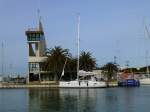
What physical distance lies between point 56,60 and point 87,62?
680 inches

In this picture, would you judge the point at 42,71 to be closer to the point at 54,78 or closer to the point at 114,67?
the point at 54,78

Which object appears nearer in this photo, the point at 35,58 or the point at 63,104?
the point at 63,104

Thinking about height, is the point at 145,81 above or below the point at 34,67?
below

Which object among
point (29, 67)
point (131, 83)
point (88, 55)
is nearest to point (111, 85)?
point (131, 83)

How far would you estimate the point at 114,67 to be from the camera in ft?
626

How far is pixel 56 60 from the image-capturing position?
154000 millimetres

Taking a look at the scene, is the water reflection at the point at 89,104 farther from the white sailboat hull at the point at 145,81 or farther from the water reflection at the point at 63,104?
the white sailboat hull at the point at 145,81

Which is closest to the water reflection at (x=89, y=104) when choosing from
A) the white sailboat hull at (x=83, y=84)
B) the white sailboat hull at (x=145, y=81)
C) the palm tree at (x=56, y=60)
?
the white sailboat hull at (x=83, y=84)

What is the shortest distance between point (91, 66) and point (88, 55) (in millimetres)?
4317

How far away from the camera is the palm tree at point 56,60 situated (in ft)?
504

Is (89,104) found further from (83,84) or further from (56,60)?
(56,60)

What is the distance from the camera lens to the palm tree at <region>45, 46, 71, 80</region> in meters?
154

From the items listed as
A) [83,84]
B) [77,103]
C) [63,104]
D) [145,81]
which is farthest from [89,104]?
[145,81]

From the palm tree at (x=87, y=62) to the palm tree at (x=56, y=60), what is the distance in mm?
9842
